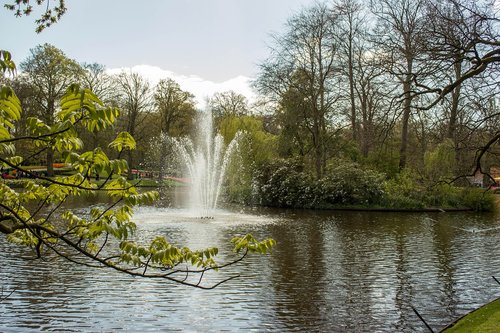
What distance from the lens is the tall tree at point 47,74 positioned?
3806 centimetres

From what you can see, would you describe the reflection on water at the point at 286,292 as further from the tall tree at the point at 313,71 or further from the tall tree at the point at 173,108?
the tall tree at the point at 173,108

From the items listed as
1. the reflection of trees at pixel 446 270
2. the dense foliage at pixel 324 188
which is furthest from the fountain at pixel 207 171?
the reflection of trees at pixel 446 270

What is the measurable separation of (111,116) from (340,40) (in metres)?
29.8

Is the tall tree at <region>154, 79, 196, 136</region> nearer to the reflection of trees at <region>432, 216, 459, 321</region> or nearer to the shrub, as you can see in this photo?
the shrub

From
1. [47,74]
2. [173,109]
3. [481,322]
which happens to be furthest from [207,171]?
[481,322]

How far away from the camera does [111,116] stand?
2.88 metres

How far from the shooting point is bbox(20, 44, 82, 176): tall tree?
Result: 125 ft

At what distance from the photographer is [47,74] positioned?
3897 cm

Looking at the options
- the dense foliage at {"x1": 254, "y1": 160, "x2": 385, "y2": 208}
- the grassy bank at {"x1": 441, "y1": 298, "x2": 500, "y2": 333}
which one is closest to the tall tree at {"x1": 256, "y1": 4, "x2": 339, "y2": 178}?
the dense foliage at {"x1": 254, "y1": 160, "x2": 385, "y2": 208}

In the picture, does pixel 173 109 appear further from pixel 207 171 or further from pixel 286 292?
pixel 286 292

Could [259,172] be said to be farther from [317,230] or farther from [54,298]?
[54,298]

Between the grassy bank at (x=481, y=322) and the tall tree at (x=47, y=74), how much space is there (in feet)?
121

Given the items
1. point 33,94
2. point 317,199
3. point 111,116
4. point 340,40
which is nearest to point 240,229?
point 317,199

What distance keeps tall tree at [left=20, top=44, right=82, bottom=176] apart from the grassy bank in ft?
121
